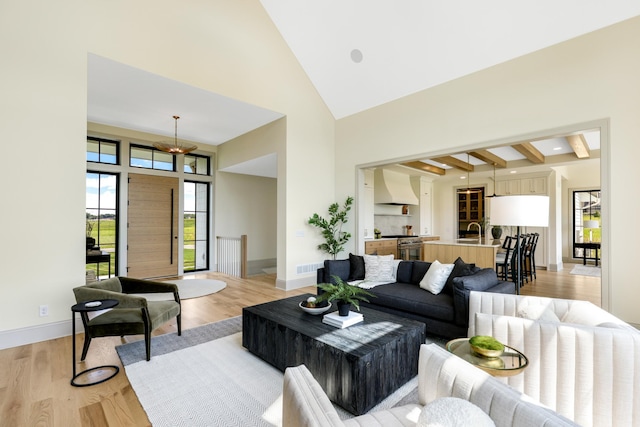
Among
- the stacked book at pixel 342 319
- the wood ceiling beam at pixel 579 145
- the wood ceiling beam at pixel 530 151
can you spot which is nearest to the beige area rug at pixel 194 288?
the stacked book at pixel 342 319

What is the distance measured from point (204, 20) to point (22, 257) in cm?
393

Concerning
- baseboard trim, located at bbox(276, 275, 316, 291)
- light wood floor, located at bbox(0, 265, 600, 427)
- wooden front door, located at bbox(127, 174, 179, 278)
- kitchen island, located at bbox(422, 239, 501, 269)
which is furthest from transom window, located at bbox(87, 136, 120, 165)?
kitchen island, located at bbox(422, 239, 501, 269)

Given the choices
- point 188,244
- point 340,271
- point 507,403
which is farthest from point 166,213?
point 507,403

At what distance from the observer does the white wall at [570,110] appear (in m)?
3.46

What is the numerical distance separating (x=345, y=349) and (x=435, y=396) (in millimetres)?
909

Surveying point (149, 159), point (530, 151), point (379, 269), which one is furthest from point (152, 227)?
point (530, 151)

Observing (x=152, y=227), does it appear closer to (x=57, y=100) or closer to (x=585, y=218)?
(x=57, y=100)

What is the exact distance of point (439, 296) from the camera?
3531 millimetres

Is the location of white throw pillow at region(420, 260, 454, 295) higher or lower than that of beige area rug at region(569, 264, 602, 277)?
higher

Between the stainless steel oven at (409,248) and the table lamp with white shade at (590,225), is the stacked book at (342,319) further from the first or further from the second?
the table lamp with white shade at (590,225)

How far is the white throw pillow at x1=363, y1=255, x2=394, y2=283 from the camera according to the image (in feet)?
14.4

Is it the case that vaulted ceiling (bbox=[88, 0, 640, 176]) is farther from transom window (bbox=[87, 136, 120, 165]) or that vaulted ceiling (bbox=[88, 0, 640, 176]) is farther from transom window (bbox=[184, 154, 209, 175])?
transom window (bbox=[184, 154, 209, 175])

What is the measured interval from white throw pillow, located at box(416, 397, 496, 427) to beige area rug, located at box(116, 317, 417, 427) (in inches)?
52.8

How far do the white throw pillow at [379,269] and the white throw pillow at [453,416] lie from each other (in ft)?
11.2
